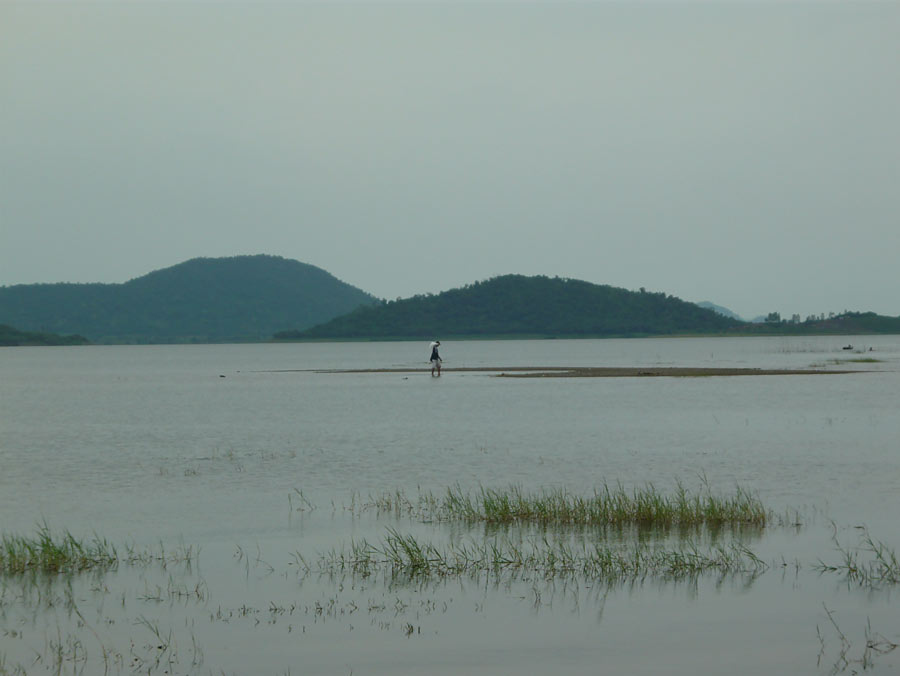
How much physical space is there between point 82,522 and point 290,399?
45.7 meters

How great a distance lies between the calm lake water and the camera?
12008 mm

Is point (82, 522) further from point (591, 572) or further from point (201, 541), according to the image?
point (591, 572)

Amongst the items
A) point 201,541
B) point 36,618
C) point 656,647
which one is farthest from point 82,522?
point 656,647

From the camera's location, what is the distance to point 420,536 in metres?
19.0

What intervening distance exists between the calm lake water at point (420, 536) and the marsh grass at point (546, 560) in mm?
374

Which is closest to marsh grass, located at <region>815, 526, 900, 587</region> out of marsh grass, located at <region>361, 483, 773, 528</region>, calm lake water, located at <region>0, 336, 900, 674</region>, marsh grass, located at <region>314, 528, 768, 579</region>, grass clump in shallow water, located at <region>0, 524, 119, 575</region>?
calm lake water, located at <region>0, 336, 900, 674</region>

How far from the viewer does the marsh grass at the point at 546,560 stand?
51.2 feet

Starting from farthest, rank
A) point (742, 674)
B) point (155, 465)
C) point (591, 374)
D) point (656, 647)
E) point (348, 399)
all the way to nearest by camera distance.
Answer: point (591, 374), point (348, 399), point (155, 465), point (656, 647), point (742, 674)

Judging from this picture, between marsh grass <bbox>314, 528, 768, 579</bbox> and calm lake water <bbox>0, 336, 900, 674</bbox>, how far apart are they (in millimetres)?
374

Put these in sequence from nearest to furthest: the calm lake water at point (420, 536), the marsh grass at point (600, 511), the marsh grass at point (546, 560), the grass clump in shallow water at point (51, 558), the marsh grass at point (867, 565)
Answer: the calm lake water at point (420, 536) < the marsh grass at point (867, 565) < the marsh grass at point (546, 560) < the grass clump in shallow water at point (51, 558) < the marsh grass at point (600, 511)

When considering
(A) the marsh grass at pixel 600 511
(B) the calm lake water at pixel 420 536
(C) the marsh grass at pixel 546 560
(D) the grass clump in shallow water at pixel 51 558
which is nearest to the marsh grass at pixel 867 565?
(B) the calm lake water at pixel 420 536

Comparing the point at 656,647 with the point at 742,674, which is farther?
the point at 656,647

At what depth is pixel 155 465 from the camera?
106 feet

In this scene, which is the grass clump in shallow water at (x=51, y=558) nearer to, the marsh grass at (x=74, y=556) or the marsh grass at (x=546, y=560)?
the marsh grass at (x=74, y=556)
